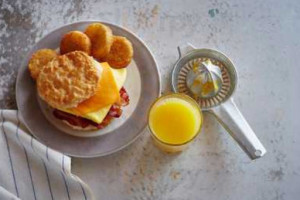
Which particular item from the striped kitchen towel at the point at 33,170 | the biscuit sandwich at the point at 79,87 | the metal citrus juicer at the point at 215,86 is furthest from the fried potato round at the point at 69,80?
the metal citrus juicer at the point at 215,86

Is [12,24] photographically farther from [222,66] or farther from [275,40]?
[275,40]

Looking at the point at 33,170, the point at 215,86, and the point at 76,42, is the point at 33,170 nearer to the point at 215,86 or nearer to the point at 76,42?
the point at 76,42

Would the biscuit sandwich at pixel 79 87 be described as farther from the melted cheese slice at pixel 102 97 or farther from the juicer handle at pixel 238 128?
the juicer handle at pixel 238 128

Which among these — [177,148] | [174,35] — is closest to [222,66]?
[174,35]

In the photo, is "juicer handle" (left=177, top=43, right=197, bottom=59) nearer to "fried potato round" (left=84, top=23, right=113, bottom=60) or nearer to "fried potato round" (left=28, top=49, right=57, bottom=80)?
"fried potato round" (left=84, top=23, right=113, bottom=60)

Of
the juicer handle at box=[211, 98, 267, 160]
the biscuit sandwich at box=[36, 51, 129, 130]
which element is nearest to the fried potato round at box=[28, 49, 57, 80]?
the biscuit sandwich at box=[36, 51, 129, 130]

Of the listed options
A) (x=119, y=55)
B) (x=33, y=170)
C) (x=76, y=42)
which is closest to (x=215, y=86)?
(x=119, y=55)
